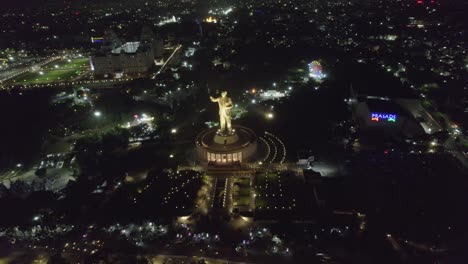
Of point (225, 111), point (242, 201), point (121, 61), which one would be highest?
point (121, 61)

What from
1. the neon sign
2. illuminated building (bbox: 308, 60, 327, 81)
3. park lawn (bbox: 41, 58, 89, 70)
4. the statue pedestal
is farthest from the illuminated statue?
park lawn (bbox: 41, 58, 89, 70)

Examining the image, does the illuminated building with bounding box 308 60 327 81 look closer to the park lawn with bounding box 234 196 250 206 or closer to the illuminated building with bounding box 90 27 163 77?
the park lawn with bounding box 234 196 250 206

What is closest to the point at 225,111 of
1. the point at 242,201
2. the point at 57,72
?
the point at 242,201

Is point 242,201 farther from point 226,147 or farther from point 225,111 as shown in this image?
point 225,111

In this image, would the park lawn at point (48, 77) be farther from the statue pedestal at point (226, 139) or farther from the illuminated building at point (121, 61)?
the statue pedestal at point (226, 139)

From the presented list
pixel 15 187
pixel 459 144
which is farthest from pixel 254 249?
pixel 459 144

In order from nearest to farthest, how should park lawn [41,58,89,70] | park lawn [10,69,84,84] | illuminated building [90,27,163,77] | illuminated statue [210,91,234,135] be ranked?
1. illuminated statue [210,91,234,135]
2. park lawn [10,69,84,84]
3. illuminated building [90,27,163,77]
4. park lawn [41,58,89,70]
